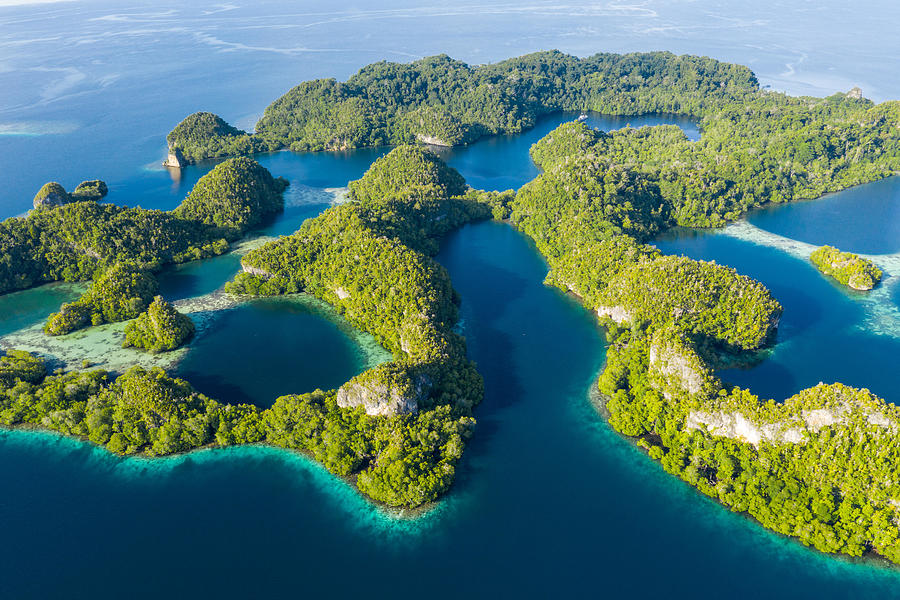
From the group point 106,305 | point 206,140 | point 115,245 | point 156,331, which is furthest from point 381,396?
point 206,140

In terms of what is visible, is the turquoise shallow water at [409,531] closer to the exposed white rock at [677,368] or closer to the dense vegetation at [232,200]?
the exposed white rock at [677,368]

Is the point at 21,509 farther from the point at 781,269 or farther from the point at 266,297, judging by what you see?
the point at 781,269

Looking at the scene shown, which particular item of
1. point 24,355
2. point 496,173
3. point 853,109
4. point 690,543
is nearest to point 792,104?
point 853,109

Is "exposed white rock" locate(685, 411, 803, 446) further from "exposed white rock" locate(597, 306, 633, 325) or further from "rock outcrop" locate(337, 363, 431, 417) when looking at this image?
"rock outcrop" locate(337, 363, 431, 417)

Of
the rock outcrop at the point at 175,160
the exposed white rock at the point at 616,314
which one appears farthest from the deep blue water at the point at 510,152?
the rock outcrop at the point at 175,160

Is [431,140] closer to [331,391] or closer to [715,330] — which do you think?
[715,330]

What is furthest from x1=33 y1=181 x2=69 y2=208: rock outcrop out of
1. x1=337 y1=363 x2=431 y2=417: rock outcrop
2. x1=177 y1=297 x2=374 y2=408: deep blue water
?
x1=337 y1=363 x2=431 y2=417: rock outcrop
